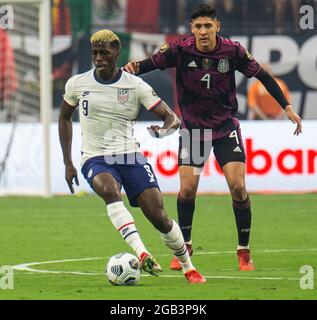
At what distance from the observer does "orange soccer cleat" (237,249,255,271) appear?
12086mm

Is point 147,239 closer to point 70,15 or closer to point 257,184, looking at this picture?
point 257,184

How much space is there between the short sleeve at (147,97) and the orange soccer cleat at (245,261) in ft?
6.64

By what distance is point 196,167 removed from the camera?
12641mm

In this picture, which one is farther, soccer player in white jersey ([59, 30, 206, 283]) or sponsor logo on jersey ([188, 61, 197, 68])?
sponsor logo on jersey ([188, 61, 197, 68])

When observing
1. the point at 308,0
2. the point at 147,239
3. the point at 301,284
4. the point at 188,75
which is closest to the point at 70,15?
the point at 308,0

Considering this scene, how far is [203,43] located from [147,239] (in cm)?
412

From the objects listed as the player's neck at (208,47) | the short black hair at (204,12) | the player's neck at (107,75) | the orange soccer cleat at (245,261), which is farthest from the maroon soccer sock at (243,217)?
the player's neck at (107,75)

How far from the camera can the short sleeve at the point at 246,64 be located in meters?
12.4

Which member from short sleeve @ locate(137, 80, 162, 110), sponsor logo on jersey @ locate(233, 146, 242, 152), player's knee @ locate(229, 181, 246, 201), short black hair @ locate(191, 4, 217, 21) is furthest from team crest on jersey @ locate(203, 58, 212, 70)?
short sleeve @ locate(137, 80, 162, 110)

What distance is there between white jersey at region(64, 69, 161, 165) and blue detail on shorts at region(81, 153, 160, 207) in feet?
0.20

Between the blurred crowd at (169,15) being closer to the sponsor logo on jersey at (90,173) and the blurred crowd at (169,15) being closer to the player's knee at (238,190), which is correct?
the player's knee at (238,190)

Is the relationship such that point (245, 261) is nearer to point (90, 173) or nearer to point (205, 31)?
point (90, 173)

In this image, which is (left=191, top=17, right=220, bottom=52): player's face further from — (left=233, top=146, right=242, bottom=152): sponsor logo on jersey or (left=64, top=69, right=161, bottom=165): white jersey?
(left=64, top=69, right=161, bottom=165): white jersey

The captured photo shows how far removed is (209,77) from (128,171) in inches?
73.7
